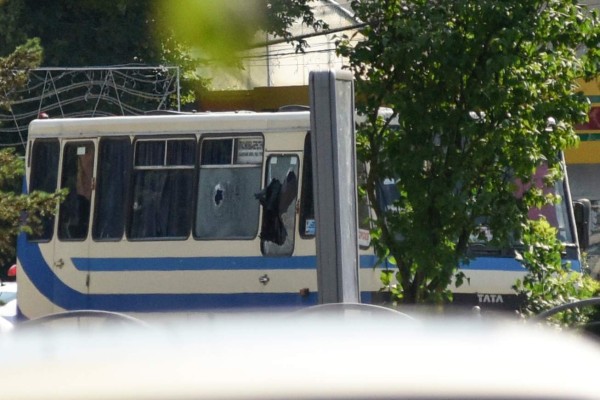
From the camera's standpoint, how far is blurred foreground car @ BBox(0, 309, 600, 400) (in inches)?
72.4

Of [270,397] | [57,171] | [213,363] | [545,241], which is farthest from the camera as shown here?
[57,171]

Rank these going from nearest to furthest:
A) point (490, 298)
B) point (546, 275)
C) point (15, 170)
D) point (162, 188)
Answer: point (15, 170) < point (546, 275) < point (490, 298) < point (162, 188)

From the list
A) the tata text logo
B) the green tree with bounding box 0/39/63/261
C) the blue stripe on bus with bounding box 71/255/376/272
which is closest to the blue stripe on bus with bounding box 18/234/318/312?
the blue stripe on bus with bounding box 71/255/376/272

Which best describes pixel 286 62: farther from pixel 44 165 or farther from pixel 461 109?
pixel 461 109

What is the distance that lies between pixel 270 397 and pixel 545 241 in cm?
759

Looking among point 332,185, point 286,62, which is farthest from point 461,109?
point 286,62

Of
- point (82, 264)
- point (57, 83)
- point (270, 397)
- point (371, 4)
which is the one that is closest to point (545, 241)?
point (371, 4)

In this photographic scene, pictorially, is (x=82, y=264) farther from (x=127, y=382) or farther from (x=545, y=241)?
(x=127, y=382)

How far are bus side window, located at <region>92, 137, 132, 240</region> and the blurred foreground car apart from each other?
9894 mm

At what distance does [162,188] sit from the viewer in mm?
12203

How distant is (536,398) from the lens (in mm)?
1865

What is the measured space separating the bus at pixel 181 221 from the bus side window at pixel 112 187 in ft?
0.04

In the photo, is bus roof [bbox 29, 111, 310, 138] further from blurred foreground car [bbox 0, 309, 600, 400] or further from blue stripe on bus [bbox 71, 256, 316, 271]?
blurred foreground car [bbox 0, 309, 600, 400]

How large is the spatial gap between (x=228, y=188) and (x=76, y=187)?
1764 mm
